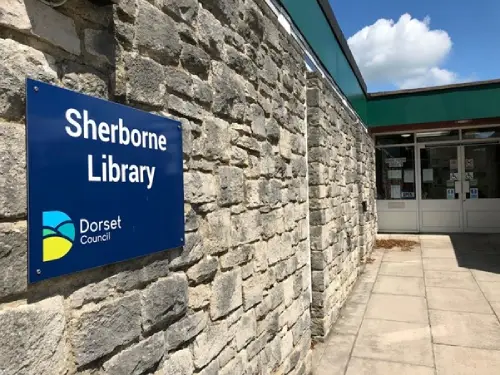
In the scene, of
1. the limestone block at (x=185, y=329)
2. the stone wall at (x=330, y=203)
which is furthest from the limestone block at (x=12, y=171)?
the stone wall at (x=330, y=203)

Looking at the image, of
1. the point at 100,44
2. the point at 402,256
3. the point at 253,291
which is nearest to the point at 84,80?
the point at 100,44

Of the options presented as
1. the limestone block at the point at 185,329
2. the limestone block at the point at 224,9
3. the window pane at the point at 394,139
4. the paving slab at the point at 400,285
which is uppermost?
the window pane at the point at 394,139

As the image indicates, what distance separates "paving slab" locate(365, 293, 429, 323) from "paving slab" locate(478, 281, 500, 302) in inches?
37.7

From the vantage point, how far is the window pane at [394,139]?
11.7m

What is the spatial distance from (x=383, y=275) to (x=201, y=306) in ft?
19.0

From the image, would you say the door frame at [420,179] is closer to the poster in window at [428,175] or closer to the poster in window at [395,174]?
the poster in window at [428,175]

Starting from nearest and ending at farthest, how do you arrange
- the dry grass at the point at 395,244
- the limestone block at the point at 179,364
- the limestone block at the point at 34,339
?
1. the limestone block at the point at 34,339
2. the limestone block at the point at 179,364
3. the dry grass at the point at 395,244

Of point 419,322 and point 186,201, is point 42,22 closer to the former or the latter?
point 186,201

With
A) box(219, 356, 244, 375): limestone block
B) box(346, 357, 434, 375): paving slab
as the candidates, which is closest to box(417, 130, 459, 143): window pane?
box(346, 357, 434, 375): paving slab

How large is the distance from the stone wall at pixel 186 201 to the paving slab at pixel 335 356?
371 millimetres

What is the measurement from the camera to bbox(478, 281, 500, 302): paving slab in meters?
5.82

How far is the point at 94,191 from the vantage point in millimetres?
1482

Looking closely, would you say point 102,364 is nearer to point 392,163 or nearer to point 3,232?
point 3,232

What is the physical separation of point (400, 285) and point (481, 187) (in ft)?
19.9
